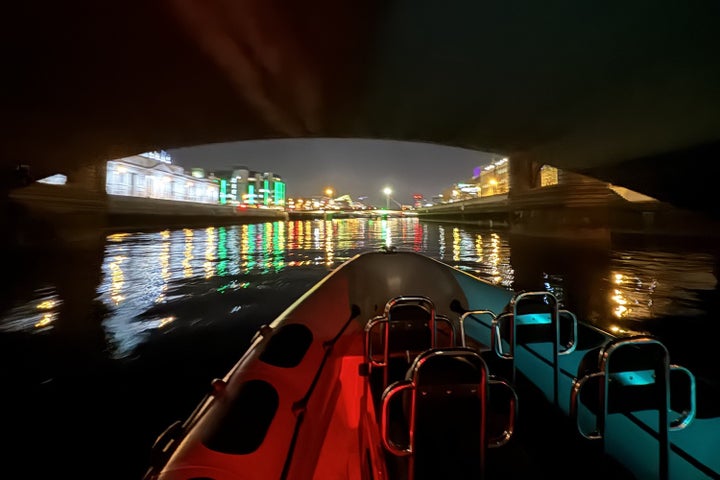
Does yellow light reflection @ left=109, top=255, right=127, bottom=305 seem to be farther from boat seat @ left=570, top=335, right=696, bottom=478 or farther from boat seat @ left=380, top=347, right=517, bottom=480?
boat seat @ left=570, top=335, right=696, bottom=478

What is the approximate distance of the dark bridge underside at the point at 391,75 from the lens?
8.65 metres

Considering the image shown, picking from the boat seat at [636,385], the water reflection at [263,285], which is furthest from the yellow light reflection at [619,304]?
the boat seat at [636,385]

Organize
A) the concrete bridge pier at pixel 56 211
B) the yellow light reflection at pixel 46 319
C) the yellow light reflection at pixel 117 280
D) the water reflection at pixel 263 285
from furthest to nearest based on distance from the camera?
the concrete bridge pier at pixel 56 211, the yellow light reflection at pixel 117 280, the water reflection at pixel 263 285, the yellow light reflection at pixel 46 319

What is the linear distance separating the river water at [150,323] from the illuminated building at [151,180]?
3931 centimetres

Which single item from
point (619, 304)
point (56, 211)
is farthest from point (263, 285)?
point (56, 211)

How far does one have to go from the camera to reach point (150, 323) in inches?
285

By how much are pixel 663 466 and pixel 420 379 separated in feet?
4.71

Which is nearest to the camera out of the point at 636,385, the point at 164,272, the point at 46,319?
the point at 636,385

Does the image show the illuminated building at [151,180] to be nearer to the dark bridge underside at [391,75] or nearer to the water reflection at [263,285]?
A: the dark bridge underside at [391,75]

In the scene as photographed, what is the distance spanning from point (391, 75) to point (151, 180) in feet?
223

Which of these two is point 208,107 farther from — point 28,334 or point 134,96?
point 28,334

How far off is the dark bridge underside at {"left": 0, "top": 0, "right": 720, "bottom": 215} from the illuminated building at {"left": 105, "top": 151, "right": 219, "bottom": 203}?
35058mm

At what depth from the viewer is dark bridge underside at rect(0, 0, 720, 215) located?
8.65 m

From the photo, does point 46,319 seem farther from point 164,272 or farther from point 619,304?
point 619,304
